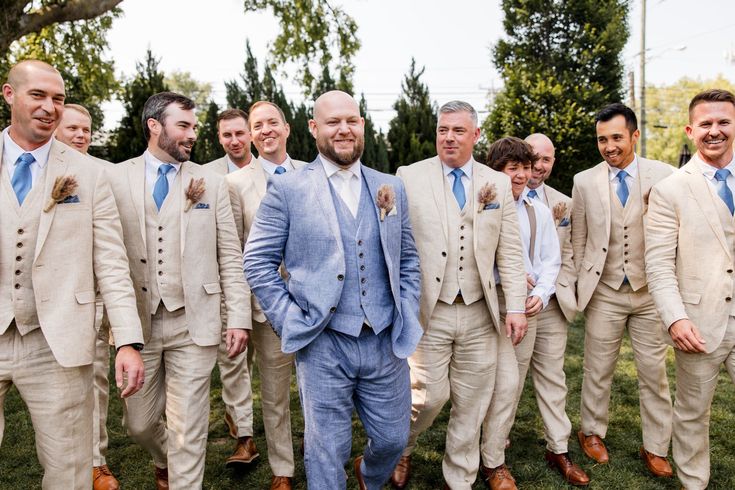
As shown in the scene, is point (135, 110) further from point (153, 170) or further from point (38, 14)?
point (153, 170)

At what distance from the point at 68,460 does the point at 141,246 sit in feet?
4.37

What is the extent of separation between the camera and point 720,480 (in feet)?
14.9

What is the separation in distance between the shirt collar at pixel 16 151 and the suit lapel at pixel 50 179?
1.1 inches

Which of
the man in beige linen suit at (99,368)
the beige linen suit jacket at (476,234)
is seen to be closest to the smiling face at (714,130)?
the beige linen suit jacket at (476,234)

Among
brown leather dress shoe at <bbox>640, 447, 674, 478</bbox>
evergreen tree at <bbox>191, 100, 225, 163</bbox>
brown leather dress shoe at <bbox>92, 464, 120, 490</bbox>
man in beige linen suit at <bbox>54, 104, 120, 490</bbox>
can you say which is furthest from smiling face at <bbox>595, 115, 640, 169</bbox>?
evergreen tree at <bbox>191, 100, 225, 163</bbox>

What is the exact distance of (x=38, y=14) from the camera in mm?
10672

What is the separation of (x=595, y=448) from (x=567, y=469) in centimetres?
50

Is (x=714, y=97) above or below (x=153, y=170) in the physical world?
above

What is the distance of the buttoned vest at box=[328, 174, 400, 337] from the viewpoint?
11.2 ft

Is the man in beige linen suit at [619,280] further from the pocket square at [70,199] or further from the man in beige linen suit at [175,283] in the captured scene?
the pocket square at [70,199]

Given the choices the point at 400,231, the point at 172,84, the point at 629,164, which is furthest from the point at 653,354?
the point at 172,84

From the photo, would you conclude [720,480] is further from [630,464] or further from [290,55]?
[290,55]

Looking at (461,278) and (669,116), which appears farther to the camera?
(669,116)

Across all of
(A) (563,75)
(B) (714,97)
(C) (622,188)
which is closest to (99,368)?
(C) (622,188)
